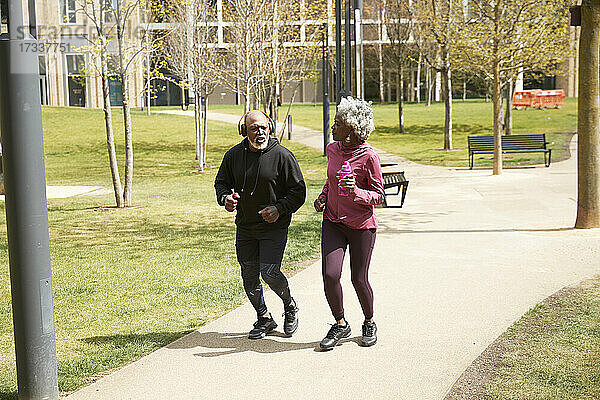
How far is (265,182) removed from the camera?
6.14 metres

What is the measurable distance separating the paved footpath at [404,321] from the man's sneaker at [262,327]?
0.23 feet

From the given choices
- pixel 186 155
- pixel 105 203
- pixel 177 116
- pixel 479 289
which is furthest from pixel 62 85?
pixel 479 289

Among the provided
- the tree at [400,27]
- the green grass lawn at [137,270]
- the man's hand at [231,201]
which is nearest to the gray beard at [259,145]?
the man's hand at [231,201]

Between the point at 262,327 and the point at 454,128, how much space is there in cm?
3668

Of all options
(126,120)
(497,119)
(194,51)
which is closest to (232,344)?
(126,120)

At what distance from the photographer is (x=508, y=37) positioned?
1908 cm

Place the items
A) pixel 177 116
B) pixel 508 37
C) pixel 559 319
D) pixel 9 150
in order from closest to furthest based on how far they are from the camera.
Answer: pixel 9 150, pixel 559 319, pixel 508 37, pixel 177 116

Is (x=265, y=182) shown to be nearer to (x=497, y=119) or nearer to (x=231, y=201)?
(x=231, y=201)

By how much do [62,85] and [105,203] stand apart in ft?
149

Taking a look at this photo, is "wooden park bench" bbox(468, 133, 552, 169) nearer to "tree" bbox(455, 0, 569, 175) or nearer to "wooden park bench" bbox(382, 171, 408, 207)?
"tree" bbox(455, 0, 569, 175)

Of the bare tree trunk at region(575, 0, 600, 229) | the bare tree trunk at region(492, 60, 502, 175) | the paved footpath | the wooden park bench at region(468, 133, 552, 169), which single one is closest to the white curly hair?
the paved footpath

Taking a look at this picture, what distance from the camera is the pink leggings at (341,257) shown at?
6051 mm

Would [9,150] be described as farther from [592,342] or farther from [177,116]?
[177,116]

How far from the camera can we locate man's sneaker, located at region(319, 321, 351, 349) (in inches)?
238
